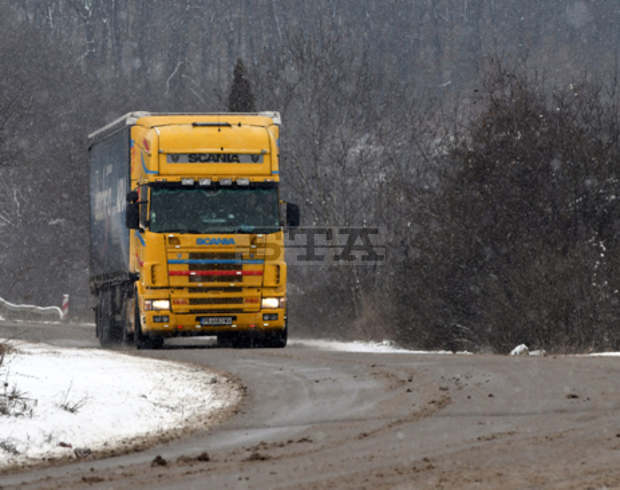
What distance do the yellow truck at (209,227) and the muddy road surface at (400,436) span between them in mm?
6153

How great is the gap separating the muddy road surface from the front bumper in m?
6.30

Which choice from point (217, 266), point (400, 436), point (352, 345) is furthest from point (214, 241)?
point (400, 436)

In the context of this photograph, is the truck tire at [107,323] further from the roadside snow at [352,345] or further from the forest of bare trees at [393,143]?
the forest of bare trees at [393,143]

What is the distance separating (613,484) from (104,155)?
22098mm

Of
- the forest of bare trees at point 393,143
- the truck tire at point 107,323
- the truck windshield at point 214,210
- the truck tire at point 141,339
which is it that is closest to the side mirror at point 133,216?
the truck windshield at point 214,210

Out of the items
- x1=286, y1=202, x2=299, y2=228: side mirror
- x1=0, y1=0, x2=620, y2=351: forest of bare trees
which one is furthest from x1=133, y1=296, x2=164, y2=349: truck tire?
x1=0, y1=0, x2=620, y2=351: forest of bare trees

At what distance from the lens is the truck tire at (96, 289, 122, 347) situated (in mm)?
28156

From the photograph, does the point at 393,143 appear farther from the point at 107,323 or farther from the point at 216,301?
the point at 216,301

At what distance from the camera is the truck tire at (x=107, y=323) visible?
2816 centimetres

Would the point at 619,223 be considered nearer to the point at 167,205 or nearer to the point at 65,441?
the point at 167,205

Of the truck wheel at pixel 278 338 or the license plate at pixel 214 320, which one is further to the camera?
the truck wheel at pixel 278 338

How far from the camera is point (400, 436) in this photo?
34.0 ft

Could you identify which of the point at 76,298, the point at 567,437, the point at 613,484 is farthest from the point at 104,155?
the point at 76,298

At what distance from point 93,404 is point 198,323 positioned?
11.3m
